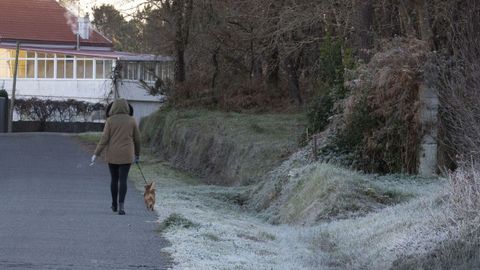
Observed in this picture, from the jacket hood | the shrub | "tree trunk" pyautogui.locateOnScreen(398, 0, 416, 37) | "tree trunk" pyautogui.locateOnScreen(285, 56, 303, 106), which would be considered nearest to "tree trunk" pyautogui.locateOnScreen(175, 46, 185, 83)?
"tree trunk" pyautogui.locateOnScreen(285, 56, 303, 106)

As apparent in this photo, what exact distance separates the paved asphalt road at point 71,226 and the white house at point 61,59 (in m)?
28.7

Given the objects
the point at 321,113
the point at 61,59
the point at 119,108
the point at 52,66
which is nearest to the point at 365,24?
the point at 321,113

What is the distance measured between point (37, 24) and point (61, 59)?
7.19 meters

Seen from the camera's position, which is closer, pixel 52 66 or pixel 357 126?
pixel 357 126

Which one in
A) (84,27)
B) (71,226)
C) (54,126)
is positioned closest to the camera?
(71,226)

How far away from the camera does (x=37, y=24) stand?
6569cm

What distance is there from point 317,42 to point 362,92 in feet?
33.2

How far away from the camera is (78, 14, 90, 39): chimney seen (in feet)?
209

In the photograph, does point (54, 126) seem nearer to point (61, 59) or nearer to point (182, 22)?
point (61, 59)

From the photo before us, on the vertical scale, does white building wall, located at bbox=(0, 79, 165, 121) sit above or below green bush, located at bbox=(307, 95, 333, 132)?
below

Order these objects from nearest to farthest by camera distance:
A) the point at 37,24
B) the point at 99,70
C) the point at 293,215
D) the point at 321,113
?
the point at 293,215 < the point at 321,113 < the point at 99,70 < the point at 37,24

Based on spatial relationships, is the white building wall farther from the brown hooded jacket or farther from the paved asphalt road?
the brown hooded jacket

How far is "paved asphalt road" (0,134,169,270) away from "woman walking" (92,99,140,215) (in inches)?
27.3

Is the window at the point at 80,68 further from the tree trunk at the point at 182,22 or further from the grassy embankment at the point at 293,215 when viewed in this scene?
the grassy embankment at the point at 293,215
